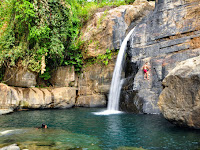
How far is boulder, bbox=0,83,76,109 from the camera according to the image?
40.2 ft

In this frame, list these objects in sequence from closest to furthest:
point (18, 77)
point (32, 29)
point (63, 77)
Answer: point (32, 29) → point (18, 77) → point (63, 77)

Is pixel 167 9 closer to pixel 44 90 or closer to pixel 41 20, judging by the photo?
pixel 41 20

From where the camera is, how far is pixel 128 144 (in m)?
5.20

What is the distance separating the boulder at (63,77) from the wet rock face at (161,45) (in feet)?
20.0

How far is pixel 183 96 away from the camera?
21.7ft

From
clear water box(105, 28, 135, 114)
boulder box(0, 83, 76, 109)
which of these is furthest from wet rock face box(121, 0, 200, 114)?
boulder box(0, 83, 76, 109)

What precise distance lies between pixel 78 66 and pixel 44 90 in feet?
14.2

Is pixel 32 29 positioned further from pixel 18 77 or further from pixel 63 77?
pixel 63 77

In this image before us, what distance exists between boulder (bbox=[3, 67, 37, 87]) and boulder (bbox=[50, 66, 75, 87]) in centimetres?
269

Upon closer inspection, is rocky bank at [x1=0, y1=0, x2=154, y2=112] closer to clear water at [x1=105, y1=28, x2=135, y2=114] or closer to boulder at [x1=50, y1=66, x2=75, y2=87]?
boulder at [x1=50, y1=66, x2=75, y2=87]

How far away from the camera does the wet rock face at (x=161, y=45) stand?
1100 centimetres

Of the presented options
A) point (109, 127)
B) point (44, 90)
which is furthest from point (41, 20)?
point (109, 127)

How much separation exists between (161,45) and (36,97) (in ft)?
32.8

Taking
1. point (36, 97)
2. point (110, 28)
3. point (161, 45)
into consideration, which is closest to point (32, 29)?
point (36, 97)
